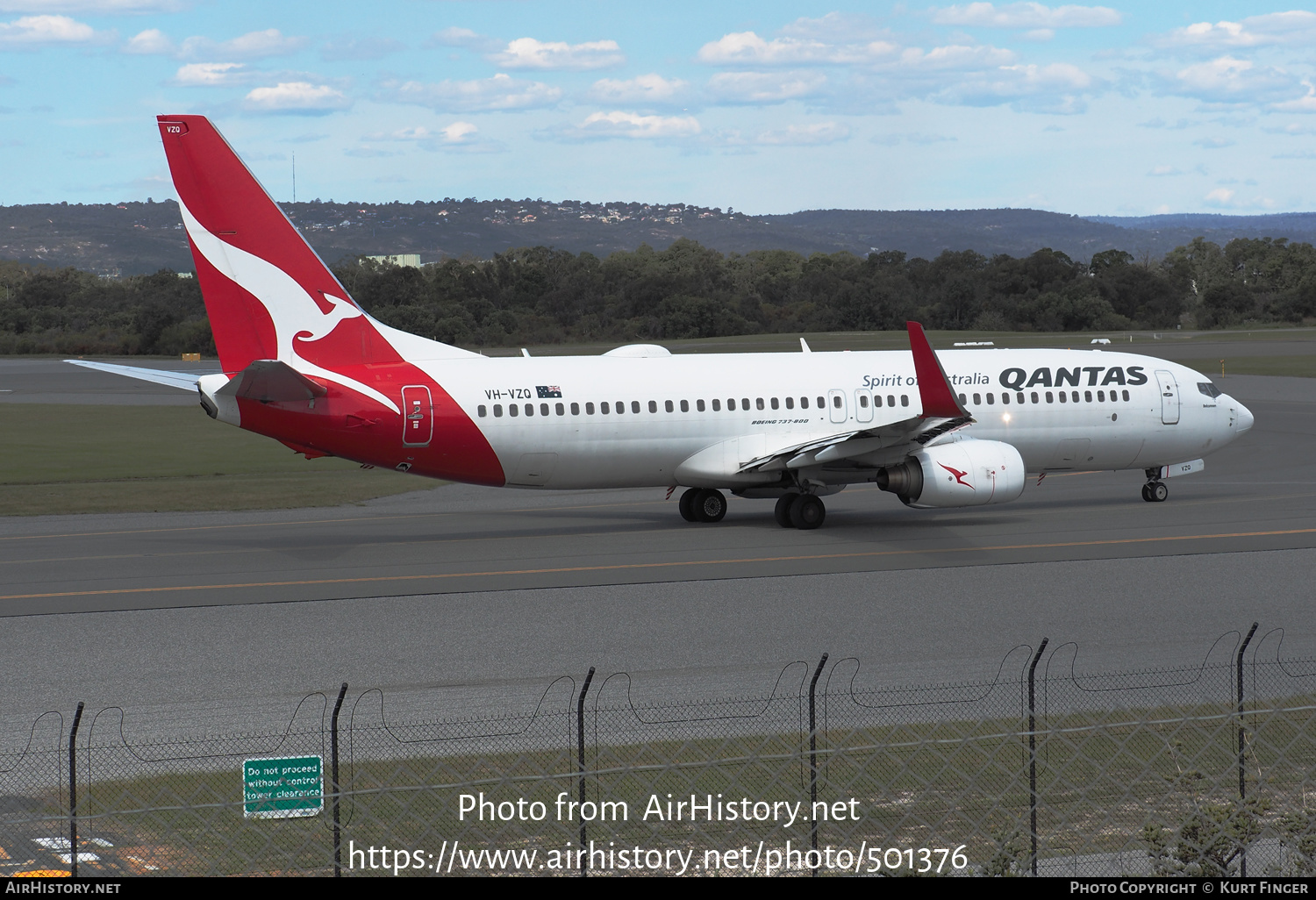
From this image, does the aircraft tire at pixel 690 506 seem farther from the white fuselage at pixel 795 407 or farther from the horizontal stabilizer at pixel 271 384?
the horizontal stabilizer at pixel 271 384

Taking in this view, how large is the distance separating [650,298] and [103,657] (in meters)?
120

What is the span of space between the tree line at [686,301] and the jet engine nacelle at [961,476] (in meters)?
91.6

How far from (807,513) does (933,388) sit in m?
4.57

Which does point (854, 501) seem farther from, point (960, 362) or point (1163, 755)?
point (1163, 755)

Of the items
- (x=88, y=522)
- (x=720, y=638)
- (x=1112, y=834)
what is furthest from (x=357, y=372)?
(x=1112, y=834)

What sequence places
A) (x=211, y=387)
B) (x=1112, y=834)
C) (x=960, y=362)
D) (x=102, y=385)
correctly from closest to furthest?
(x=1112, y=834)
(x=211, y=387)
(x=960, y=362)
(x=102, y=385)

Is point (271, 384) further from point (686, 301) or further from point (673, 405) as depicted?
point (686, 301)

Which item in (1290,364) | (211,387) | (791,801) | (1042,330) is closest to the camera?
(791,801)

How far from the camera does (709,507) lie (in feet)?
106

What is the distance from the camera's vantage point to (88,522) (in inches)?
1312

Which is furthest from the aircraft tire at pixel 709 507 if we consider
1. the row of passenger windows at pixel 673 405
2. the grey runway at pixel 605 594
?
the row of passenger windows at pixel 673 405

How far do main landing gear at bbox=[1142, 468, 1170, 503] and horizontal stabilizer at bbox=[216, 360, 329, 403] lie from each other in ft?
68.7

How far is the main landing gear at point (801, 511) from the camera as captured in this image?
99.7 feet

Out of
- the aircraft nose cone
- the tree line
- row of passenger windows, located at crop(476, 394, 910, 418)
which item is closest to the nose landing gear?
the aircraft nose cone
